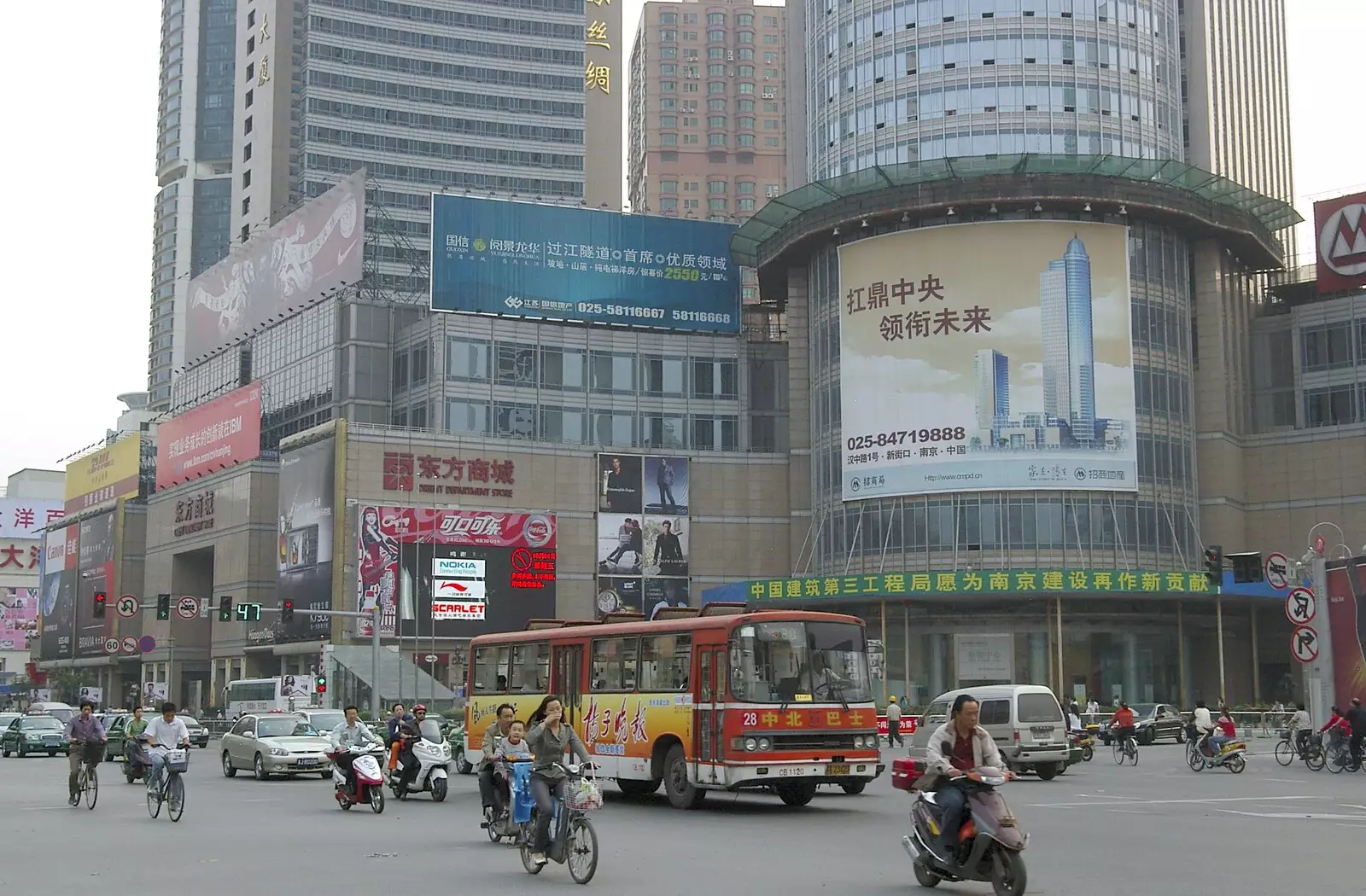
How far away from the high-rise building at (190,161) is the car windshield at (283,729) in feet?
504

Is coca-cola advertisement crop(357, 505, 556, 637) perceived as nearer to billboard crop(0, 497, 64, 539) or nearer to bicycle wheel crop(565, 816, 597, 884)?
bicycle wheel crop(565, 816, 597, 884)

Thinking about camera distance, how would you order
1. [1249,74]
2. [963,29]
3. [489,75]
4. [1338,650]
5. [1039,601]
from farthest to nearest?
1. [489,75]
2. [1249,74]
3. [963,29]
4. [1039,601]
5. [1338,650]

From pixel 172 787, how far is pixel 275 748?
12.1 meters

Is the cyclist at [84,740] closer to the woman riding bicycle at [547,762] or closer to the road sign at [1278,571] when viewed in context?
the woman riding bicycle at [547,762]

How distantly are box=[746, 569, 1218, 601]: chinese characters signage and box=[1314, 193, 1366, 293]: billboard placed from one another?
19356 mm

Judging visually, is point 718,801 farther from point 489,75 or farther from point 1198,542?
point 489,75

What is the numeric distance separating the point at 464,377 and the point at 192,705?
3097 cm

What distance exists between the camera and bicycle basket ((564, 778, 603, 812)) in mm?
16031

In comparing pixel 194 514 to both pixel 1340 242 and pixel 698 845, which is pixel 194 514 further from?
pixel 698 845

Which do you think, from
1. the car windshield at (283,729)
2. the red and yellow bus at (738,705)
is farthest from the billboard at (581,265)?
the red and yellow bus at (738,705)

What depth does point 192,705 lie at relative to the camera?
101812 millimetres

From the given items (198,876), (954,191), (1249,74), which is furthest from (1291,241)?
(198,876)

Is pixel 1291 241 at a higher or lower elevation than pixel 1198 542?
higher

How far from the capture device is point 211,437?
100875mm
